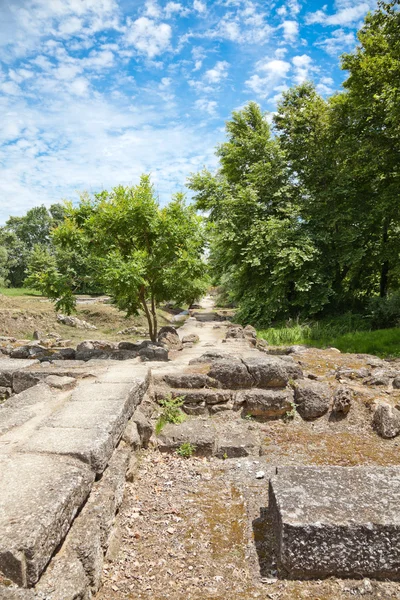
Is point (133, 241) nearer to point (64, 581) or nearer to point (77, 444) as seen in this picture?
point (77, 444)

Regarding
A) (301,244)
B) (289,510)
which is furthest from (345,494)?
(301,244)

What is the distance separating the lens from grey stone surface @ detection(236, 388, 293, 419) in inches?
205

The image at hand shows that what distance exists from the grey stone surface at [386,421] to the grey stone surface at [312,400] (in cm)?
63

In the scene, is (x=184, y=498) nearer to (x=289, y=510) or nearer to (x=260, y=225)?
(x=289, y=510)

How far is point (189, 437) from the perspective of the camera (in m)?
4.38

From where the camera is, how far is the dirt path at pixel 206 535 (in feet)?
7.60

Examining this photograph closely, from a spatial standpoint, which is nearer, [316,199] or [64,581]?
[64,581]

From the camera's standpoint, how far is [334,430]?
16.4 ft

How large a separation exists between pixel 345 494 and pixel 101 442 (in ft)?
5.90

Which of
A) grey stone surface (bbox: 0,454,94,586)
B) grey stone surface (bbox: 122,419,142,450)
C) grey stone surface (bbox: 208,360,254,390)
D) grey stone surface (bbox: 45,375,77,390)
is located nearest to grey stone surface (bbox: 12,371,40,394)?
grey stone surface (bbox: 45,375,77,390)

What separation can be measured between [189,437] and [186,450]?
15 centimetres

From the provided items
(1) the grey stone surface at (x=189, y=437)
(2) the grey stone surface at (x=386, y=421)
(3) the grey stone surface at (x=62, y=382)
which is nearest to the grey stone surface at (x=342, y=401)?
(2) the grey stone surface at (x=386, y=421)

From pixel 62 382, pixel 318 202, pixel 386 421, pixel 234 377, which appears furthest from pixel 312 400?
pixel 318 202

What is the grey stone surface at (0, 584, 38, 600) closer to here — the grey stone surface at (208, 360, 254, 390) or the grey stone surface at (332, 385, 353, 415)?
the grey stone surface at (208, 360, 254, 390)
